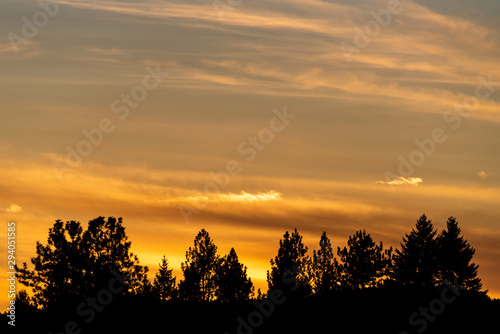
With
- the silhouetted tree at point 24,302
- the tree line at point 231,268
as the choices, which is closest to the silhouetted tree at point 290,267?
the tree line at point 231,268

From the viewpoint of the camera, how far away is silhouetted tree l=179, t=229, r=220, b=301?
275ft

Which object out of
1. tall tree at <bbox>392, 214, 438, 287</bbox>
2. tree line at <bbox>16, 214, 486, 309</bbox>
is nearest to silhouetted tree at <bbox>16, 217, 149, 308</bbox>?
tree line at <bbox>16, 214, 486, 309</bbox>

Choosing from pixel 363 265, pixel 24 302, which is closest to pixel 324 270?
pixel 363 265

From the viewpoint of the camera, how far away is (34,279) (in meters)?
74.6

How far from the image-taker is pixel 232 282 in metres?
84.3

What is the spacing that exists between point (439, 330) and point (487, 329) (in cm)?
362

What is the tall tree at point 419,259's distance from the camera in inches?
3467

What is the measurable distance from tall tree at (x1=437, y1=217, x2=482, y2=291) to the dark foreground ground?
3013 centimetres

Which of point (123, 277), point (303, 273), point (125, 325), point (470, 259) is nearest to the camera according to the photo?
point (125, 325)

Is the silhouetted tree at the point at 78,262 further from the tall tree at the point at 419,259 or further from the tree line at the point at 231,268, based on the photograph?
the tall tree at the point at 419,259

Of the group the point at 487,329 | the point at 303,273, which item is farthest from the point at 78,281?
the point at 487,329

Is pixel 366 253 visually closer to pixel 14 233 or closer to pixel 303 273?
pixel 303 273

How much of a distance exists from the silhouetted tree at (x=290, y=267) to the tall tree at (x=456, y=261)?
20054mm

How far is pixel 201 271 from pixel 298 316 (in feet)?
96.1
